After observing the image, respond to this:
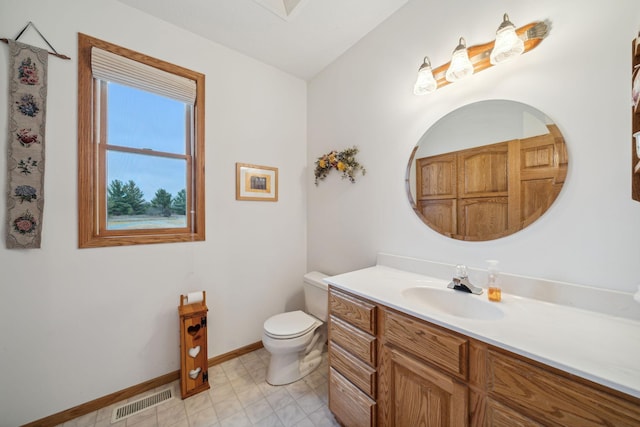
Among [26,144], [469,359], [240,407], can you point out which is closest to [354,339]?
[469,359]

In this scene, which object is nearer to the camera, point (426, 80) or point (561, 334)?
point (561, 334)

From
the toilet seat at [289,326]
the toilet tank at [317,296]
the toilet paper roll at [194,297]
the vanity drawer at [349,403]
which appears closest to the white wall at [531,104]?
Answer: the toilet tank at [317,296]

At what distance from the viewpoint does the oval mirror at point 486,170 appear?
1082mm

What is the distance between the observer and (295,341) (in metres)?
1.71

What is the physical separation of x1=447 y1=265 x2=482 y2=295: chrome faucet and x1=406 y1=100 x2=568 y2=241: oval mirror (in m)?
0.21

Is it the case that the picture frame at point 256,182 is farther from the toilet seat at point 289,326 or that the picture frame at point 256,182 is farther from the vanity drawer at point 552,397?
the vanity drawer at point 552,397

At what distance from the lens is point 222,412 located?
4.93 feet

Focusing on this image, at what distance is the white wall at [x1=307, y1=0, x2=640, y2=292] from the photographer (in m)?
0.92

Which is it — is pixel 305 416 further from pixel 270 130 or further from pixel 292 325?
pixel 270 130

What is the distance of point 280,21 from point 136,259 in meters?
2.03

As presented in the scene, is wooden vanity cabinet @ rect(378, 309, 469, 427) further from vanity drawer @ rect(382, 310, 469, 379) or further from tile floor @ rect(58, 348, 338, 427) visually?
tile floor @ rect(58, 348, 338, 427)

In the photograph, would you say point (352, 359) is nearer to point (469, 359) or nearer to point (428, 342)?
point (428, 342)

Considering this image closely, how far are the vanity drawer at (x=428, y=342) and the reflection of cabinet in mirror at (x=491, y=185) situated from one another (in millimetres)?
633

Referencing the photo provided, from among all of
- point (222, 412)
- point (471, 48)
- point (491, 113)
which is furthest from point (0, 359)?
point (471, 48)
